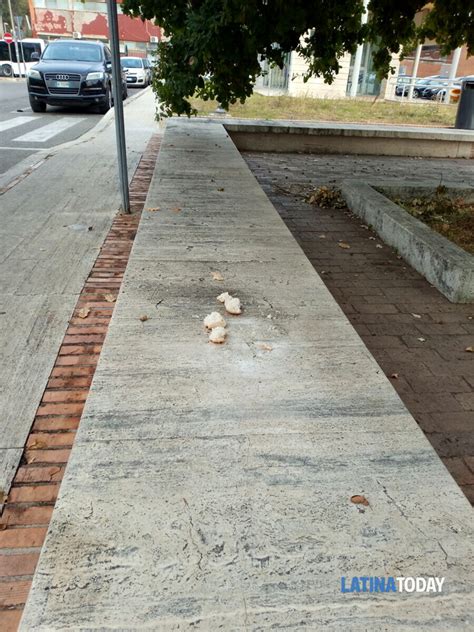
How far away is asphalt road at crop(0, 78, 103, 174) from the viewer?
9695mm

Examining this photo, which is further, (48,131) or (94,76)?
(94,76)

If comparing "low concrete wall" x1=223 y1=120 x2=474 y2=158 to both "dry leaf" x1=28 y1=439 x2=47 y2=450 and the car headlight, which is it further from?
"dry leaf" x1=28 y1=439 x2=47 y2=450

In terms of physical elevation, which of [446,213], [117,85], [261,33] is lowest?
[446,213]

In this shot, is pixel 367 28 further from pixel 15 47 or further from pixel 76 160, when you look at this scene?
pixel 15 47

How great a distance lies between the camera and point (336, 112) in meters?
18.3

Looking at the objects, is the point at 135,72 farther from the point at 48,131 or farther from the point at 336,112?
the point at 48,131

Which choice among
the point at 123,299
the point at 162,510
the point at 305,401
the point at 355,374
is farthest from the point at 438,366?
the point at 162,510

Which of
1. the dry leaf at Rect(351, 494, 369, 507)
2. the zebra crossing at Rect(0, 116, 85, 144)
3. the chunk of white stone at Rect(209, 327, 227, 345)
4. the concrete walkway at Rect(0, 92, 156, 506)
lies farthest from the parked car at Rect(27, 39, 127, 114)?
the dry leaf at Rect(351, 494, 369, 507)

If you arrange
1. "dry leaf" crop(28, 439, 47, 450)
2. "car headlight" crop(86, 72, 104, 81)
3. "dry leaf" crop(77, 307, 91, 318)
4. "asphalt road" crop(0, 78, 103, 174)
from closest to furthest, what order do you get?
1. "dry leaf" crop(28, 439, 47, 450)
2. "dry leaf" crop(77, 307, 91, 318)
3. "asphalt road" crop(0, 78, 103, 174)
4. "car headlight" crop(86, 72, 104, 81)

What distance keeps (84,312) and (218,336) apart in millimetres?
1427

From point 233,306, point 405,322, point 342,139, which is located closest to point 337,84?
point 342,139

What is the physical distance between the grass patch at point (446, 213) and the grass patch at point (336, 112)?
9.18 metres

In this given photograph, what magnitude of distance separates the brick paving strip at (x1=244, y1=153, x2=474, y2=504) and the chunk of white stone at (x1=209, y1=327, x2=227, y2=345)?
43.2 inches

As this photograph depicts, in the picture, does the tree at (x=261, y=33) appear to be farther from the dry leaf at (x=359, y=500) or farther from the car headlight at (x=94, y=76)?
the car headlight at (x=94, y=76)
